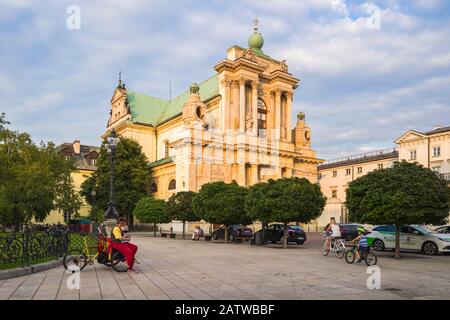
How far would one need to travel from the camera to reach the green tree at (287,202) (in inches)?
994

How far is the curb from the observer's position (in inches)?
441

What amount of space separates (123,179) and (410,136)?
41.2m

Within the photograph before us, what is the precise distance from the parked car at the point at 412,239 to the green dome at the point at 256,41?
44239mm

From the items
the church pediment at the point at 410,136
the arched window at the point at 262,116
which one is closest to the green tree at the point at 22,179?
the arched window at the point at 262,116

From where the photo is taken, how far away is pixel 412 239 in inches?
893

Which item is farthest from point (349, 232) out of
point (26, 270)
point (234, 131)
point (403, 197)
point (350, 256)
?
point (26, 270)

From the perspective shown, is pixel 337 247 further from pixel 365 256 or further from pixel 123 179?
pixel 123 179

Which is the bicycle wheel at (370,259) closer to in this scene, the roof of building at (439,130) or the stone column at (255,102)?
the stone column at (255,102)

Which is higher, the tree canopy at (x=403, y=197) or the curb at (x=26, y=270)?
the tree canopy at (x=403, y=197)

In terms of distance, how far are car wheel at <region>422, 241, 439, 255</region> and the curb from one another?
728 inches

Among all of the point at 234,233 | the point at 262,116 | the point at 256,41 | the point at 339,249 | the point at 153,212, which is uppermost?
the point at 256,41

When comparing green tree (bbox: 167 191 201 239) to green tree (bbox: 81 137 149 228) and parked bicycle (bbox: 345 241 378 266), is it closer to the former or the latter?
green tree (bbox: 81 137 149 228)

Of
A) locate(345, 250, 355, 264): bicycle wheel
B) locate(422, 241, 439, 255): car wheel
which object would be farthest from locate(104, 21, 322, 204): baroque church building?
locate(345, 250, 355, 264): bicycle wheel

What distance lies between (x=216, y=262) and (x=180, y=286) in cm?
608
